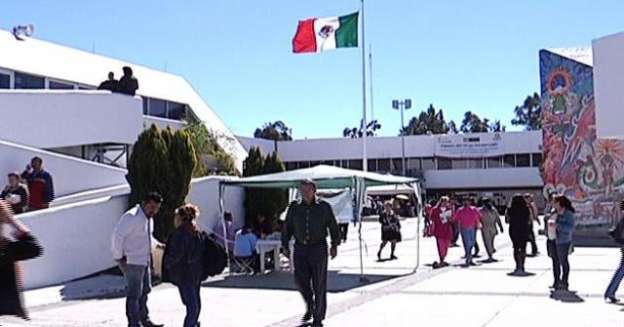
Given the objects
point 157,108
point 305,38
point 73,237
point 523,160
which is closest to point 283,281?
point 73,237

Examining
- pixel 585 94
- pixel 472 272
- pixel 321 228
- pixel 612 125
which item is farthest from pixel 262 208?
pixel 585 94

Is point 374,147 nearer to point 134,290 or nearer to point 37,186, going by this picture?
point 37,186

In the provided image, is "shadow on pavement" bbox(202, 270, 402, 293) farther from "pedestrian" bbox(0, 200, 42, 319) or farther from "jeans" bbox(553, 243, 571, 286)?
"pedestrian" bbox(0, 200, 42, 319)

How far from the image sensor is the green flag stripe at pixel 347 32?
32.7 m

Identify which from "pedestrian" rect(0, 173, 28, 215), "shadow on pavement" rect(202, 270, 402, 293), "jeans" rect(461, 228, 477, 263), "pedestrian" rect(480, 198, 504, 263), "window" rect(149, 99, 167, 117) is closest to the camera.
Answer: "pedestrian" rect(0, 173, 28, 215)

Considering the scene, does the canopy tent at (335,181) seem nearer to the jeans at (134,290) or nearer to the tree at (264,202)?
the tree at (264,202)

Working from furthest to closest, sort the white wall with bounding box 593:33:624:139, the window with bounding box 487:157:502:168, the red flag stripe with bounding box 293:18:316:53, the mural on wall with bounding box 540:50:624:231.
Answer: the window with bounding box 487:157:502:168, the red flag stripe with bounding box 293:18:316:53, the mural on wall with bounding box 540:50:624:231, the white wall with bounding box 593:33:624:139

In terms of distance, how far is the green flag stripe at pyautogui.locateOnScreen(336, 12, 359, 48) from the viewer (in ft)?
107

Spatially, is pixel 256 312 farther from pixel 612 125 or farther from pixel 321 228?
pixel 612 125

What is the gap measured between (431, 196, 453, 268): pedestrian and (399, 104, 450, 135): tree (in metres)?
92.5

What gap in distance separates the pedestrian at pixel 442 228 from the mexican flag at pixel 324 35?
45.9ft

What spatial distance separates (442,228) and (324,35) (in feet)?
51.5

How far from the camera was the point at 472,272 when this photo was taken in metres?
16.6

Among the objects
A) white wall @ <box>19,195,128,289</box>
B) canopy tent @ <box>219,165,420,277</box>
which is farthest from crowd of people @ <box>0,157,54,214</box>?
canopy tent @ <box>219,165,420,277</box>
